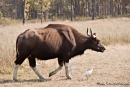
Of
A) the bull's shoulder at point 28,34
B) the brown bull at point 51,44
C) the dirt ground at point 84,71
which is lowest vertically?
the dirt ground at point 84,71

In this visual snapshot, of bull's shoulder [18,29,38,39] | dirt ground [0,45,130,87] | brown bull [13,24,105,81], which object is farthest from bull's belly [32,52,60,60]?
dirt ground [0,45,130,87]

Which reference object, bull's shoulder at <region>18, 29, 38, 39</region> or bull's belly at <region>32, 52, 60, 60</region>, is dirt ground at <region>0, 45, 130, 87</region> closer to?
bull's belly at <region>32, 52, 60, 60</region>


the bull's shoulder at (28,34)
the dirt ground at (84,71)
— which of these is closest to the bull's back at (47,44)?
the bull's shoulder at (28,34)

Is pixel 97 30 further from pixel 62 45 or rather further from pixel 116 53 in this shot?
pixel 62 45

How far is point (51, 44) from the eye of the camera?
8109mm

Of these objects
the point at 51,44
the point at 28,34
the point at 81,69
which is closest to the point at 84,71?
the point at 81,69

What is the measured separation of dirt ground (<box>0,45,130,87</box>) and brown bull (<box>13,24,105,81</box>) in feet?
1.42

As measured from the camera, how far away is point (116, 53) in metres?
14.0

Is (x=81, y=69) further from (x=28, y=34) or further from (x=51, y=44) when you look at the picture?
(x=28, y=34)

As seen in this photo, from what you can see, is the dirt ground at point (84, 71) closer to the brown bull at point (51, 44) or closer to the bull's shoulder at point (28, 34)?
the brown bull at point (51, 44)

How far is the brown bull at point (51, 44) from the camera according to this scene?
25.6 feet

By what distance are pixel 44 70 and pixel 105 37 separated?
7.84m

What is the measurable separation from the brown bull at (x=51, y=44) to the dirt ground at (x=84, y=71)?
1.42ft

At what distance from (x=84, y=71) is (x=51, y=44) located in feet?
7.51
